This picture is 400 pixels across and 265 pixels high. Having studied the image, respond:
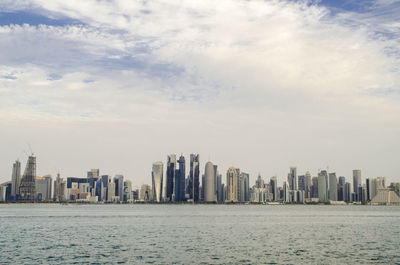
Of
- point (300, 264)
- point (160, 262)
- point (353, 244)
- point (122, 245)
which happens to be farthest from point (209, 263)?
point (353, 244)

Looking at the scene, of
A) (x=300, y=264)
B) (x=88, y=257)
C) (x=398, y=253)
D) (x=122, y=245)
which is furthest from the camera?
(x=122, y=245)

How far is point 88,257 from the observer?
203 feet

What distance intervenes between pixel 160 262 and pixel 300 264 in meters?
20.5

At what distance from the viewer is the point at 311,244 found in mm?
79250

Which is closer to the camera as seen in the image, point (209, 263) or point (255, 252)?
point (209, 263)

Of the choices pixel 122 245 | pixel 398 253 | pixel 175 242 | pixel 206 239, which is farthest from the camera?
pixel 206 239

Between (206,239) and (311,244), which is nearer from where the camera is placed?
(311,244)

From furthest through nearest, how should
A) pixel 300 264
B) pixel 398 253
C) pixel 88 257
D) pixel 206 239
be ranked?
pixel 206 239 → pixel 398 253 → pixel 88 257 → pixel 300 264

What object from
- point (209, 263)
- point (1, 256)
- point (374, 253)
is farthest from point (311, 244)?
point (1, 256)

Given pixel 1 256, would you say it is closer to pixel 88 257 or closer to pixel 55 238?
pixel 88 257

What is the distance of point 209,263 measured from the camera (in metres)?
57.3

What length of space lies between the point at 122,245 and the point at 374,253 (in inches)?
1825

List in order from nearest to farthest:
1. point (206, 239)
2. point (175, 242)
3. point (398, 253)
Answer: point (398, 253)
point (175, 242)
point (206, 239)

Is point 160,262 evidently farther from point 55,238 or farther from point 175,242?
point 55,238
